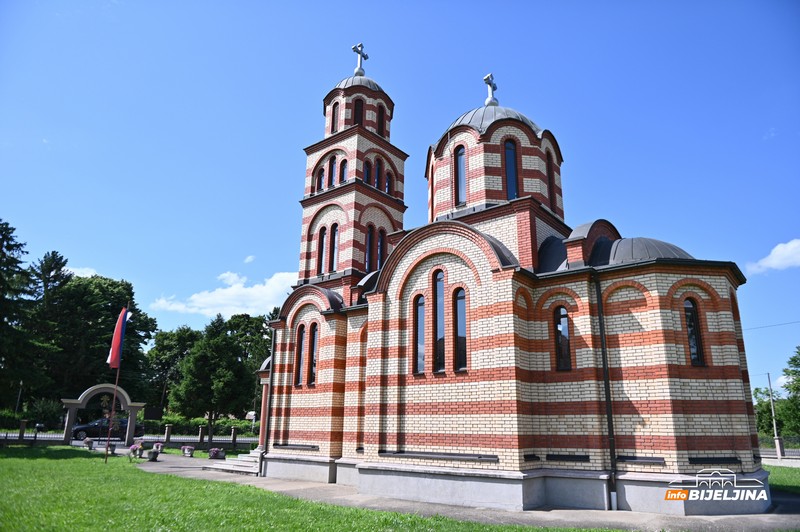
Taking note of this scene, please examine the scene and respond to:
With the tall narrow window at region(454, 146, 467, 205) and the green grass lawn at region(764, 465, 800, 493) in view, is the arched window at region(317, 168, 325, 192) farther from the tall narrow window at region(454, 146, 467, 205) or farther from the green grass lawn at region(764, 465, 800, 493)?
the green grass lawn at region(764, 465, 800, 493)

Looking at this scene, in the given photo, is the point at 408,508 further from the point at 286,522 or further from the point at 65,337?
the point at 65,337

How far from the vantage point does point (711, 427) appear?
10.5m

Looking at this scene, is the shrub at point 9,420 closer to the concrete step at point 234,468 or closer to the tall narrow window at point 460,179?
the concrete step at point 234,468

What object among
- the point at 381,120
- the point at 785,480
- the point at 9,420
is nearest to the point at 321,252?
the point at 381,120

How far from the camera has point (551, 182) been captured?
53.3ft

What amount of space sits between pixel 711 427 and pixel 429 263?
761cm

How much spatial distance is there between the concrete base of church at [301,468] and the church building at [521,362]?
6 centimetres

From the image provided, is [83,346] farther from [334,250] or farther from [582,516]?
[582,516]

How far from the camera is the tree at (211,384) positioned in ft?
92.5

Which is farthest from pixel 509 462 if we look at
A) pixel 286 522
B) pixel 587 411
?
pixel 286 522

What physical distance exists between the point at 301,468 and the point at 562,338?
9.54 m

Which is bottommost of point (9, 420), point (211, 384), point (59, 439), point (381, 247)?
point (59, 439)

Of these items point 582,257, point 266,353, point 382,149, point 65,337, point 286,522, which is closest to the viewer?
point 286,522

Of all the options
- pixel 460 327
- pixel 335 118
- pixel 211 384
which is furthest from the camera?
pixel 211 384
